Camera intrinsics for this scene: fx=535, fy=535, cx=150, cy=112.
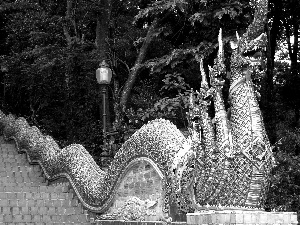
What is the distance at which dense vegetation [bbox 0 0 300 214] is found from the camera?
11.6 meters

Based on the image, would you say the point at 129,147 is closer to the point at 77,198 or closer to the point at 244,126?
the point at 77,198

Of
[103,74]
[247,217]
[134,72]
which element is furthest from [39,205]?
[134,72]

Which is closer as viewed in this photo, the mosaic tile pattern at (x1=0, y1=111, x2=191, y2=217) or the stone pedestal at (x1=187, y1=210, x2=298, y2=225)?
the stone pedestal at (x1=187, y1=210, x2=298, y2=225)

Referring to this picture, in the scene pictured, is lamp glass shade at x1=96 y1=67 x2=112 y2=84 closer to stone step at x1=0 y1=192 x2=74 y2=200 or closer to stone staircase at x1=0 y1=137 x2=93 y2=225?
stone staircase at x1=0 y1=137 x2=93 y2=225

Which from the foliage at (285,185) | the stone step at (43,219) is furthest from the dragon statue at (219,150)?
the foliage at (285,185)

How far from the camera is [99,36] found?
16.8 meters

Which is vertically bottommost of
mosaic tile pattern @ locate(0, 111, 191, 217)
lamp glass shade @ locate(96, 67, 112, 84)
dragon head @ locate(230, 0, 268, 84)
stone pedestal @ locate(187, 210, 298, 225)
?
stone pedestal @ locate(187, 210, 298, 225)

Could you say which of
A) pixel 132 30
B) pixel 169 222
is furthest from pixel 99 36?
pixel 169 222

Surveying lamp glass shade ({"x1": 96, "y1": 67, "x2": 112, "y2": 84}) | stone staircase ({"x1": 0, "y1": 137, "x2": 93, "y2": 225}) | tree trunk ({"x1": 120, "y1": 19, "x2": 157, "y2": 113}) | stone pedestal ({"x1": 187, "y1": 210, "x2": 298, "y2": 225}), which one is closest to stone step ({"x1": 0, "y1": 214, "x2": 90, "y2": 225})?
stone staircase ({"x1": 0, "y1": 137, "x2": 93, "y2": 225})

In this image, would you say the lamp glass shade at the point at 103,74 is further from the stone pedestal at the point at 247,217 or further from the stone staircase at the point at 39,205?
the stone pedestal at the point at 247,217

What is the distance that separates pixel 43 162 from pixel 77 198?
292 centimetres

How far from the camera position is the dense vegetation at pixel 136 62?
1161 cm

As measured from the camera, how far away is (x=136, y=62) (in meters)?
15.0

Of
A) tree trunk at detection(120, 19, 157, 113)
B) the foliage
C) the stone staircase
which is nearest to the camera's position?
the stone staircase
